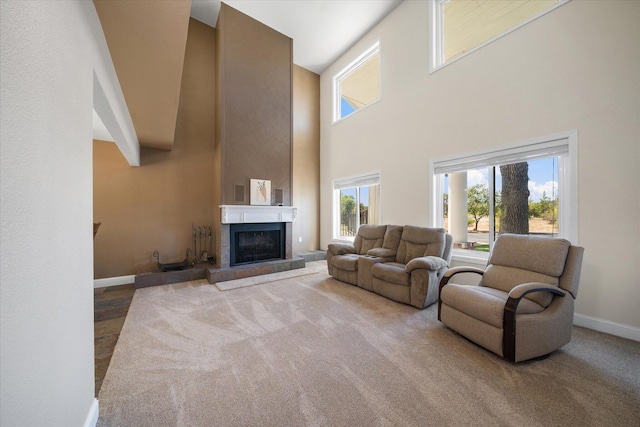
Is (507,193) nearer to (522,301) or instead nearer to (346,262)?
(522,301)

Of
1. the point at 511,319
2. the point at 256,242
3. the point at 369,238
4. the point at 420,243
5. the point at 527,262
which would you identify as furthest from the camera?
the point at 256,242

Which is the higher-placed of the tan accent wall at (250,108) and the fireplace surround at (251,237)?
the tan accent wall at (250,108)

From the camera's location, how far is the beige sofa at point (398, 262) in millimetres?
3039

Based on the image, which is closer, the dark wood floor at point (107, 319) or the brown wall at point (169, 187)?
the dark wood floor at point (107, 319)

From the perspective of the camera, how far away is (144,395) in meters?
1.62

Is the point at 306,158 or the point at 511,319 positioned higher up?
the point at 306,158

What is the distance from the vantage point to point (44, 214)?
0.85 m

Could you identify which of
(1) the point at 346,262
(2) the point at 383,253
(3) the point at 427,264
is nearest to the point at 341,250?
(1) the point at 346,262

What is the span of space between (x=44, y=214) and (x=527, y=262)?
336 cm

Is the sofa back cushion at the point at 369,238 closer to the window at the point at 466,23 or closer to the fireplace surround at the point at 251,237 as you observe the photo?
the fireplace surround at the point at 251,237

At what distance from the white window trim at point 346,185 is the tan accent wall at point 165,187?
2.97 m

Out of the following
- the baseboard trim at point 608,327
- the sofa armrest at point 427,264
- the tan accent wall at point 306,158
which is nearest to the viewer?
the baseboard trim at point 608,327

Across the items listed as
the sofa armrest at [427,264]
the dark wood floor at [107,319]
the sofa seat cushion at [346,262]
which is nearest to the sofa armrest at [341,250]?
the sofa seat cushion at [346,262]

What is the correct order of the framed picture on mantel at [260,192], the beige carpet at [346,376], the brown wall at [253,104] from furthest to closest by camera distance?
the framed picture on mantel at [260,192] → the brown wall at [253,104] → the beige carpet at [346,376]
